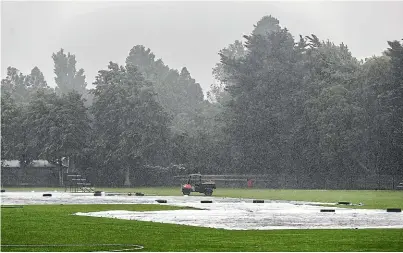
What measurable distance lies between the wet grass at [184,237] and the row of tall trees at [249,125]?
238 feet

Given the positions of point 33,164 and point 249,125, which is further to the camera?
point 33,164

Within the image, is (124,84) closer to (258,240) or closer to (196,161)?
(196,161)

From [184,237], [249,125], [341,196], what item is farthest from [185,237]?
[249,125]

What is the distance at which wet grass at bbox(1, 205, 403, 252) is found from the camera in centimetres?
2156

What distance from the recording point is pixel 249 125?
11369cm

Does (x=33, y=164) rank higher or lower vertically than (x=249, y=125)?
lower

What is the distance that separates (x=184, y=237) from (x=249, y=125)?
89379 millimetres

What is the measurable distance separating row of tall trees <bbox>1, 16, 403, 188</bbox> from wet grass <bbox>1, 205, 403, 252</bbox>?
7241 cm

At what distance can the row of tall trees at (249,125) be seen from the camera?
334 feet

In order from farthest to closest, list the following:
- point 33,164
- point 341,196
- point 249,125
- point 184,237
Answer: point 33,164 < point 249,125 < point 341,196 < point 184,237

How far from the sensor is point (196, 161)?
11331 cm

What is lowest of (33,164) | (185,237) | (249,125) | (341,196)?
(185,237)

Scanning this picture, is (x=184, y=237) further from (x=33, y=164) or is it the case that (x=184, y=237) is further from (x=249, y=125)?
(x=33, y=164)

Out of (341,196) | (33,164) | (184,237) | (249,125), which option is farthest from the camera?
(33,164)
